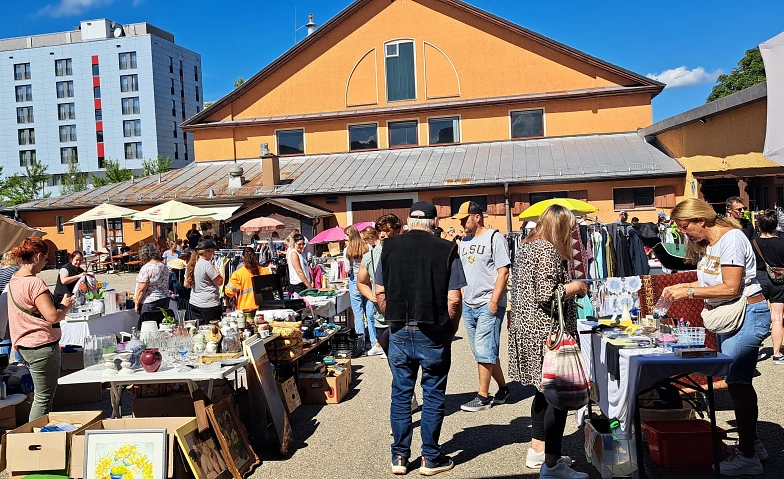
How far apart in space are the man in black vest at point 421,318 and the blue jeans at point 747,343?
1.92 meters

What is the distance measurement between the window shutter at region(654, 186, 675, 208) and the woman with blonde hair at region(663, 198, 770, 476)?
16881 mm

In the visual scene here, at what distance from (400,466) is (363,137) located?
21584mm

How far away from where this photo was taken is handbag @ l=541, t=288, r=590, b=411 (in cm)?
443

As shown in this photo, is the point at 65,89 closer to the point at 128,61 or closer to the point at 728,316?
the point at 128,61

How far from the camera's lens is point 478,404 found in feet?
22.0

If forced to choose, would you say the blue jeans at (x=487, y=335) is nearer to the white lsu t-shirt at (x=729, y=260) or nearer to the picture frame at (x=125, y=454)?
the white lsu t-shirt at (x=729, y=260)

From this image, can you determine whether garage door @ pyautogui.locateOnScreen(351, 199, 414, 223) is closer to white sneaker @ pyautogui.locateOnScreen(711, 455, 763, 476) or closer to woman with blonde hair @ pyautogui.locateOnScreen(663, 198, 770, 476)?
woman with blonde hair @ pyautogui.locateOnScreen(663, 198, 770, 476)

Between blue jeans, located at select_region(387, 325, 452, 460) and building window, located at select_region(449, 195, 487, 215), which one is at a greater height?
building window, located at select_region(449, 195, 487, 215)

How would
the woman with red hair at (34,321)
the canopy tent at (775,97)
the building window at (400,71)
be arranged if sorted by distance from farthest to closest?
the building window at (400,71)
the woman with red hair at (34,321)
the canopy tent at (775,97)

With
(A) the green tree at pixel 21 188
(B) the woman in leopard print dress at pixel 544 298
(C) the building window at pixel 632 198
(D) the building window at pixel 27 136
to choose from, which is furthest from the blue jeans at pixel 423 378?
(D) the building window at pixel 27 136

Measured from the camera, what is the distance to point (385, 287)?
5.12m

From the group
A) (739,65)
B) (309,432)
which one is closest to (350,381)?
(309,432)

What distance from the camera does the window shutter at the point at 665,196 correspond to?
2064cm

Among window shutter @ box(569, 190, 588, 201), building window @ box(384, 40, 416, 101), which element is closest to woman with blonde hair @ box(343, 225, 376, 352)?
window shutter @ box(569, 190, 588, 201)
